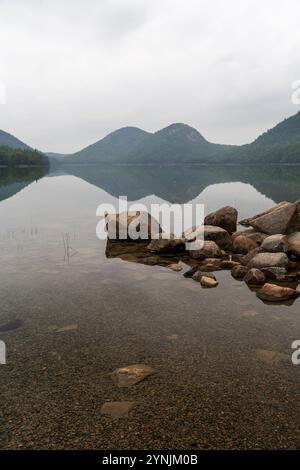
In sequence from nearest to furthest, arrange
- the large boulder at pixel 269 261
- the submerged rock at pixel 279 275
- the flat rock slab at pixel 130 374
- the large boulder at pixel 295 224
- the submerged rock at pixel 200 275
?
the flat rock slab at pixel 130 374
the submerged rock at pixel 279 275
the submerged rock at pixel 200 275
the large boulder at pixel 269 261
the large boulder at pixel 295 224

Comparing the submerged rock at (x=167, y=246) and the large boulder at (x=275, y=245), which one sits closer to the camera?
the large boulder at (x=275, y=245)

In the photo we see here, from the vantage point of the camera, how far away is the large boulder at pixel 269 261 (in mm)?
14828

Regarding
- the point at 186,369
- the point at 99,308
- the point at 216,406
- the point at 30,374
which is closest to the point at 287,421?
the point at 216,406

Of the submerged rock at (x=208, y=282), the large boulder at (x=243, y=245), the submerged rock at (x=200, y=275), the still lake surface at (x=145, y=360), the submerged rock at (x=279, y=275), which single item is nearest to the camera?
the still lake surface at (x=145, y=360)

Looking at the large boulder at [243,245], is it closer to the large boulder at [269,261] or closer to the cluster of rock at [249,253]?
the cluster of rock at [249,253]

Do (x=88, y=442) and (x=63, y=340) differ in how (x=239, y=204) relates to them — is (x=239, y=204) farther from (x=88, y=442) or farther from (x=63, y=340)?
(x=88, y=442)

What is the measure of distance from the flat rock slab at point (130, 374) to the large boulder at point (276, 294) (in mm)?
5717

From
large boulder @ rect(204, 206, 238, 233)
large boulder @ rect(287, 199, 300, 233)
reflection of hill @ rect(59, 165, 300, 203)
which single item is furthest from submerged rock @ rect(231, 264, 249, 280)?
reflection of hill @ rect(59, 165, 300, 203)

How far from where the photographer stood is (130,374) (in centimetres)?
784

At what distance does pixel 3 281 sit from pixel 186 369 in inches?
350

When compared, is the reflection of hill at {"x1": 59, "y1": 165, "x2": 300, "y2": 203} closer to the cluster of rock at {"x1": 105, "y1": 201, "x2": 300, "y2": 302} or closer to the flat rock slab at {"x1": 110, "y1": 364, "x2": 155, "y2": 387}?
the cluster of rock at {"x1": 105, "y1": 201, "x2": 300, "y2": 302}

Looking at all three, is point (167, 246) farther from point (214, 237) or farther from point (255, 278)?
point (255, 278)

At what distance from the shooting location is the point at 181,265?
1650 centimetres

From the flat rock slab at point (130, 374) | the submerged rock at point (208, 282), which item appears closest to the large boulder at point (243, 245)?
the submerged rock at point (208, 282)
